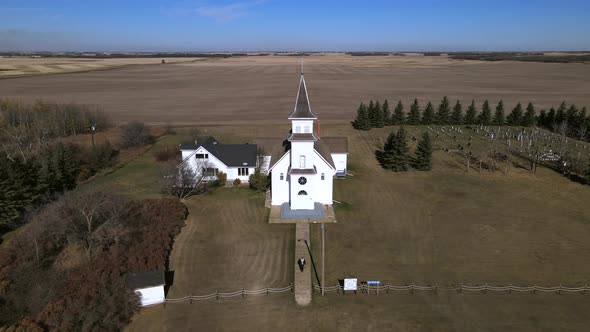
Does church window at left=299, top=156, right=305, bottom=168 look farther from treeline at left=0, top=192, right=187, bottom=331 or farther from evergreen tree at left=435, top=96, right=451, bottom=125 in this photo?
evergreen tree at left=435, top=96, right=451, bottom=125

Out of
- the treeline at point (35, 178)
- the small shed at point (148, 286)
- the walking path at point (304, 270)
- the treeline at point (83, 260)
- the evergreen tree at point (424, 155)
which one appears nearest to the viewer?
the treeline at point (83, 260)

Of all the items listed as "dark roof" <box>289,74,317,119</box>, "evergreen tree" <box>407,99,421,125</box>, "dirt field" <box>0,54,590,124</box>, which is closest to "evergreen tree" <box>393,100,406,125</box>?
"evergreen tree" <box>407,99,421,125</box>

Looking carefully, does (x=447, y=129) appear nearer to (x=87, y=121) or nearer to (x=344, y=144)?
(x=344, y=144)

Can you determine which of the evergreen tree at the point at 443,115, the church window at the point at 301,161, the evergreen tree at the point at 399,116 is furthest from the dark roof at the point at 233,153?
the evergreen tree at the point at 443,115

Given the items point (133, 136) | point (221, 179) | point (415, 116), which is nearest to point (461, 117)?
point (415, 116)

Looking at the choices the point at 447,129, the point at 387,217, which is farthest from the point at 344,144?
the point at 447,129

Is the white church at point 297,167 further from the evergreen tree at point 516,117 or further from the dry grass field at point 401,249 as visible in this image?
the evergreen tree at point 516,117

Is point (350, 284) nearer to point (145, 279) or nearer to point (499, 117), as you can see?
point (145, 279)
